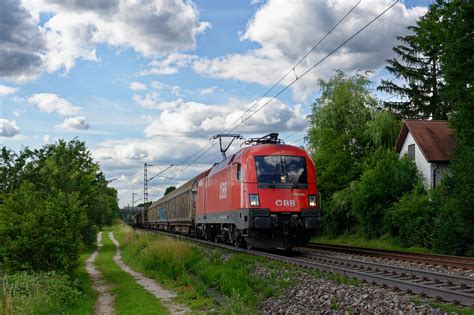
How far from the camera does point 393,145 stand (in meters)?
37.8

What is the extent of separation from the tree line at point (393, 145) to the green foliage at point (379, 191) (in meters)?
0.05

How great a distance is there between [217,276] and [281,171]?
6.09m

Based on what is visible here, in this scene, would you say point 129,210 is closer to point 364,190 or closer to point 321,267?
point 364,190

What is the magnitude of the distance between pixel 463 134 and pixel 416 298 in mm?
15053

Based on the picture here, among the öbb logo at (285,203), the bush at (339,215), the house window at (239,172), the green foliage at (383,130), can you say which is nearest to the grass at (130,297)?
the house window at (239,172)

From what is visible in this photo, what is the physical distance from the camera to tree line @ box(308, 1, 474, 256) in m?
21.6

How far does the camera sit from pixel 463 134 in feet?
73.6

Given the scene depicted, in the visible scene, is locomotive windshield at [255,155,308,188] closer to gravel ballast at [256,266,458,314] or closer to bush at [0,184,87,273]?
bush at [0,184,87,273]

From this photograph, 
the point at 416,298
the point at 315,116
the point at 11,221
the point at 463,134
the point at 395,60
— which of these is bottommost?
the point at 416,298

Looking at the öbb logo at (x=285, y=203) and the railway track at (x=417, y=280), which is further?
the öbb logo at (x=285, y=203)

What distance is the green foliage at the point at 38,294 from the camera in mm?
9352

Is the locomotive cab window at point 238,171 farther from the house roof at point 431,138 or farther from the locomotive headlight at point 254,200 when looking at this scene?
the house roof at point 431,138

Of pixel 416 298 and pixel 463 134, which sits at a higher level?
pixel 463 134

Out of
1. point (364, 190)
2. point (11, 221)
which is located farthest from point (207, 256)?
point (364, 190)
